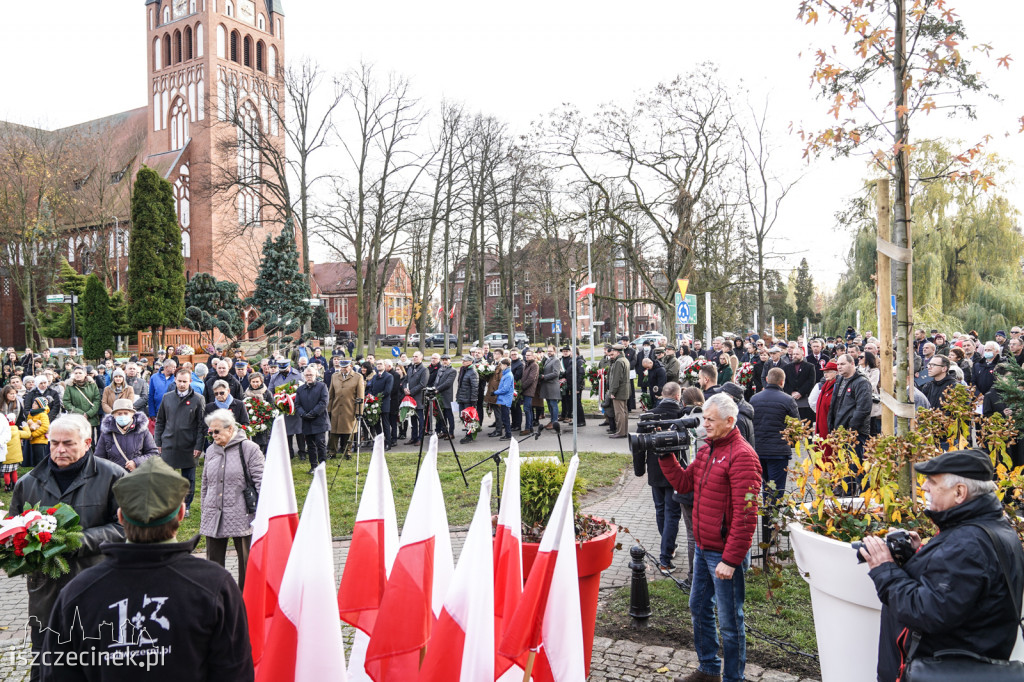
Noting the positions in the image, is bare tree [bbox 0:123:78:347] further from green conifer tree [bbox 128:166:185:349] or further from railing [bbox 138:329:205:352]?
railing [bbox 138:329:205:352]

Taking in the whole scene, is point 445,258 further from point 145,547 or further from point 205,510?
point 145,547

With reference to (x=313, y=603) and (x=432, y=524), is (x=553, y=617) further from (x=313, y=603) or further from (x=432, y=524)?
(x=313, y=603)

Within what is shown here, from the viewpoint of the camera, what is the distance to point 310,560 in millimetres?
3863

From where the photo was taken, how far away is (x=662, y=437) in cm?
519

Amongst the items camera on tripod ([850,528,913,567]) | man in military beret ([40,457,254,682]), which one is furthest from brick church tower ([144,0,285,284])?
camera on tripod ([850,528,913,567])

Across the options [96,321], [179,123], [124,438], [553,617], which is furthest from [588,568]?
[179,123]

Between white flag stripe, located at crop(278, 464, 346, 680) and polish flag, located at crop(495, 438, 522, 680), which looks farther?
polish flag, located at crop(495, 438, 522, 680)

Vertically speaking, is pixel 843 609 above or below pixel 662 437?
below

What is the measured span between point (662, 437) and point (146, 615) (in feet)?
11.7

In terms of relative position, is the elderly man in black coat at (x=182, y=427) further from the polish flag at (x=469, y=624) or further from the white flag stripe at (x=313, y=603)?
the polish flag at (x=469, y=624)

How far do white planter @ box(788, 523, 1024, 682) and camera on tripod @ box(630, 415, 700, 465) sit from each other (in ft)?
4.12

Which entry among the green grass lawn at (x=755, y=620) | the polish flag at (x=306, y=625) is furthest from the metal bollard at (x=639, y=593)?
the polish flag at (x=306, y=625)

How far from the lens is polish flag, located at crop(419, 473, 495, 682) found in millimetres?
3730

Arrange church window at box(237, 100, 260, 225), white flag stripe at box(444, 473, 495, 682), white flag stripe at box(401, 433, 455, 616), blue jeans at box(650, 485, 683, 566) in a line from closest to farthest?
1. white flag stripe at box(444, 473, 495, 682)
2. white flag stripe at box(401, 433, 455, 616)
3. blue jeans at box(650, 485, 683, 566)
4. church window at box(237, 100, 260, 225)
